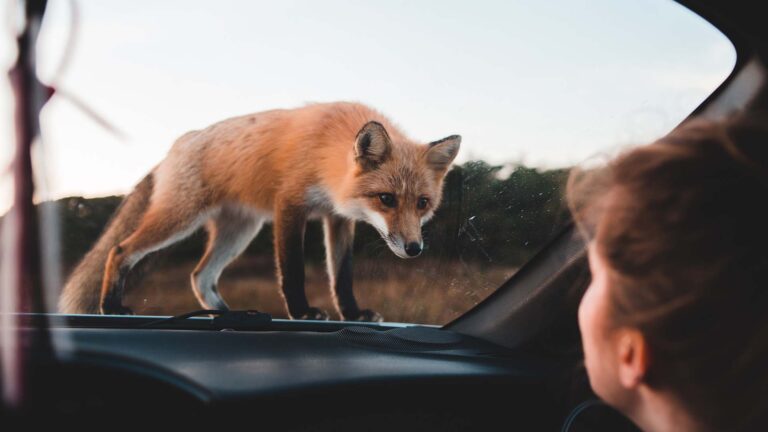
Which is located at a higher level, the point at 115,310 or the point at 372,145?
the point at 372,145

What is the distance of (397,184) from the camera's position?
2498 millimetres

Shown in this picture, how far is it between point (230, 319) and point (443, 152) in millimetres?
844

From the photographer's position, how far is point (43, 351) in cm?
167

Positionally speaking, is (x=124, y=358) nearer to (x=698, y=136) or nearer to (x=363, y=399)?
(x=363, y=399)

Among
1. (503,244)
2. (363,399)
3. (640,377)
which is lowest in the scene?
(363,399)

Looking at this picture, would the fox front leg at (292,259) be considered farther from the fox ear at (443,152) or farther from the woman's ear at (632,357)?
the woman's ear at (632,357)

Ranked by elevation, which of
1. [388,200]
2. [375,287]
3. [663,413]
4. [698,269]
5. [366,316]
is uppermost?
[698,269]

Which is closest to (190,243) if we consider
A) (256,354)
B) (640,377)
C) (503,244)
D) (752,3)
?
(256,354)

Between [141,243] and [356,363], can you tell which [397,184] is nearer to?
[356,363]

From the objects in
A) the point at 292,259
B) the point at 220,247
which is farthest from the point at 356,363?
the point at 220,247

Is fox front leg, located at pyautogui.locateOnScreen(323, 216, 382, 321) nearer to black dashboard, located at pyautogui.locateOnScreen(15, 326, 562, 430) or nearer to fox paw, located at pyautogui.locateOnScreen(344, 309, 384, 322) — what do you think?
fox paw, located at pyautogui.locateOnScreen(344, 309, 384, 322)

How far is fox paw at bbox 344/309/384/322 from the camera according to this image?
2.47 metres

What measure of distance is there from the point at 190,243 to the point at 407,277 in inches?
29.3

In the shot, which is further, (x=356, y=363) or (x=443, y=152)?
(x=443, y=152)
